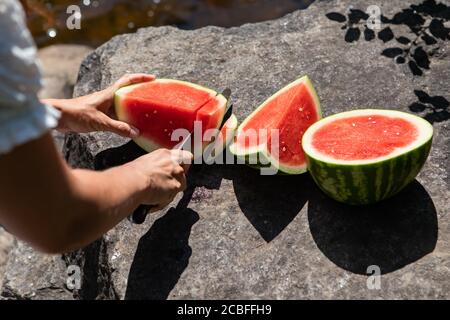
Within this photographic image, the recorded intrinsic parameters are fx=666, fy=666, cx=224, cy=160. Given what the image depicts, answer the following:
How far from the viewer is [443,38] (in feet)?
12.5

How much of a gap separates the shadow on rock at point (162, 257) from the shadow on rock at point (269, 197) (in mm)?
249

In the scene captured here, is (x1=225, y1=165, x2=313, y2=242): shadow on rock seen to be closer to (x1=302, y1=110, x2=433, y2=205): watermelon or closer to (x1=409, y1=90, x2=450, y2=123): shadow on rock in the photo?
(x1=302, y1=110, x2=433, y2=205): watermelon

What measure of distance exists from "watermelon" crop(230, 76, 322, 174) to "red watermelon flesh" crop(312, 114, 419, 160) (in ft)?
0.55

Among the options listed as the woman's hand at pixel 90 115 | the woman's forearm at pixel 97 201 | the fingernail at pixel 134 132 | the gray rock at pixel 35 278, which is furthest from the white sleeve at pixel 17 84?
the gray rock at pixel 35 278

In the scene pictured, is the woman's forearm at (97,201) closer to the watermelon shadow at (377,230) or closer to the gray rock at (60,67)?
the watermelon shadow at (377,230)

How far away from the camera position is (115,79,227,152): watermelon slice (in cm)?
313

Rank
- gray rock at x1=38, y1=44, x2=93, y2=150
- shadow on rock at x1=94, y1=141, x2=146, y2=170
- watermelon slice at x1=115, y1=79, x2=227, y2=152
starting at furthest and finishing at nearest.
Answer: gray rock at x1=38, y1=44, x2=93, y2=150
shadow on rock at x1=94, y1=141, x2=146, y2=170
watermelon slice at x1=115, y1=79, x2=227, y2=152

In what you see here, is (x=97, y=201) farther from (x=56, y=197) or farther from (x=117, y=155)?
(x=117, y=155)

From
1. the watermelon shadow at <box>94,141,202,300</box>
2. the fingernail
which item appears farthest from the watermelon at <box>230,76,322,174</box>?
the fingernail

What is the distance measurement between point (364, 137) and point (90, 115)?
4.06 feet

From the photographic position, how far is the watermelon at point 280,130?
2.89 m

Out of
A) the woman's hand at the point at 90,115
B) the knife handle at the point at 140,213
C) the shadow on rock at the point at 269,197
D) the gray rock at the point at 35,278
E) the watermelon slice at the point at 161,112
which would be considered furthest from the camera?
the gray rock at the point at 35,278

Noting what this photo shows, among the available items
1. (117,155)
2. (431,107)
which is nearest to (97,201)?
(117,155)
